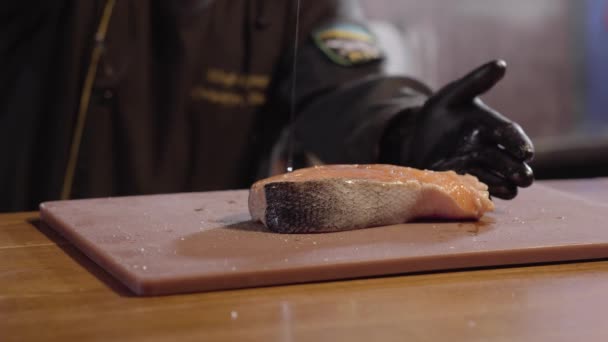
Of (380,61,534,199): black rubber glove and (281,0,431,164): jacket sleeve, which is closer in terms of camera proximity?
(380,61,534,199): black rubber glove

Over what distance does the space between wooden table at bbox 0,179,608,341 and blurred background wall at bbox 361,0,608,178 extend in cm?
345

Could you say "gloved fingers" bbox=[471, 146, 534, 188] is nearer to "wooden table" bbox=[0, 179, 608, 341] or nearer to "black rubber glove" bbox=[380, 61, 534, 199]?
"black rubber glove" bbox=[380, 61, 534, 199]

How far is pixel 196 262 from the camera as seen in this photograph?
910mm

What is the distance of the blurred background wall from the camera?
442 cm

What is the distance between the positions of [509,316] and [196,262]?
0.34 meters

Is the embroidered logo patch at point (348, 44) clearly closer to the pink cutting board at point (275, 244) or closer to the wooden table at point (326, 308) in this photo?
the pink cutting board at point (275, 244)

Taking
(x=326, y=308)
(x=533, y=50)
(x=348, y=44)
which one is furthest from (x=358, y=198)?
(x=533, y=50)

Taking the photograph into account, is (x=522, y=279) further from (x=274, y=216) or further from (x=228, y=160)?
(x=228, y=160)

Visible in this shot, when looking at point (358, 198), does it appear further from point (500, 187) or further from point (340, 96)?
point (340, 96)

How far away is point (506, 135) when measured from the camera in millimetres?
1311

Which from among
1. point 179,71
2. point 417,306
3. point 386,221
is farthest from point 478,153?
point 179,71

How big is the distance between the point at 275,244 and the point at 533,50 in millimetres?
3941

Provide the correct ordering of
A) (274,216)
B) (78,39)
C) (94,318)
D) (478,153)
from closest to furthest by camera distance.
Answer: (94,318) < (274,216) < (478,153) < (78,39)

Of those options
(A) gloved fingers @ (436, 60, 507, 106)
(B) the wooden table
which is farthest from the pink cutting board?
(A) gloved fingers @ (436, 60, 507, 106)
